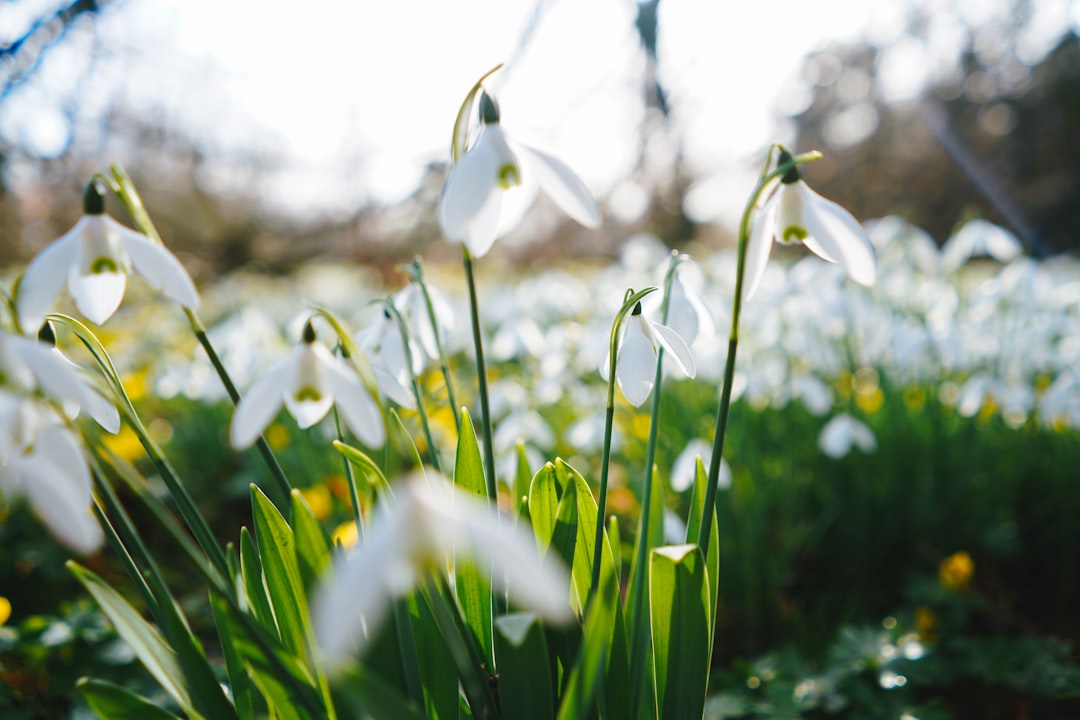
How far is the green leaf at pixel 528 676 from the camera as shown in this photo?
0.76m

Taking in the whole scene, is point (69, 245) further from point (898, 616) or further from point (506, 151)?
point (898, 616)

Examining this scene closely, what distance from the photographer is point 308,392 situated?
65 cm

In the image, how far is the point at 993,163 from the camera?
34.5 ft

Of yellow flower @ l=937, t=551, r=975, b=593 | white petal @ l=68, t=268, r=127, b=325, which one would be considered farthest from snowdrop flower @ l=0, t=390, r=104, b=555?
yellow flower @ l=937, t=551, r=975, b=593

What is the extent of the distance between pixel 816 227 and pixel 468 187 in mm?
379

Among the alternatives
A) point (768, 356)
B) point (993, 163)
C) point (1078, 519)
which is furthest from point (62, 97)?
point (993, 163)

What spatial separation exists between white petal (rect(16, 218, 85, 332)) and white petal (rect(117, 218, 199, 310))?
1.9 inches

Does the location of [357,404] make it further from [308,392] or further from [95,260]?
[95,260]

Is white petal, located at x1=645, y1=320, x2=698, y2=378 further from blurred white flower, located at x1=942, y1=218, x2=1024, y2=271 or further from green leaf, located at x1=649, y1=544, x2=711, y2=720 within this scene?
blurred white flower, located at x1=942, y1=218, x2=1024, y2=271

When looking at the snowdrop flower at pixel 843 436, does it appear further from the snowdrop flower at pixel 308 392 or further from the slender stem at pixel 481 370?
the snowdrop flower at pixel 308 392

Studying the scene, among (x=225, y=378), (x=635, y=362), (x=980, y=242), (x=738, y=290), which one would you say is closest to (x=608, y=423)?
(x=635, y=362)

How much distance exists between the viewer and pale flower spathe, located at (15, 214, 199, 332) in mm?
627

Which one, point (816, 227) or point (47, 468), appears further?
point (816, 227)

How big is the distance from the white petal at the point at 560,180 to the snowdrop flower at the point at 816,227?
0.65 feet
